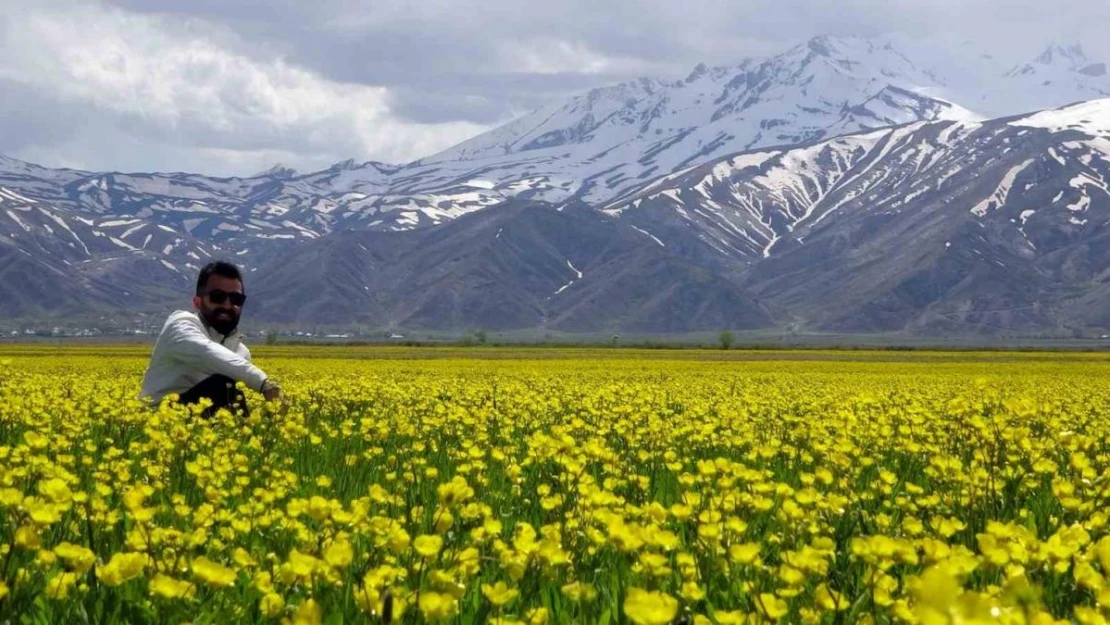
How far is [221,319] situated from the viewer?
12.0 m

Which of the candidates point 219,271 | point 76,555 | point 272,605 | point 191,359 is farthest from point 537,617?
point 219,271

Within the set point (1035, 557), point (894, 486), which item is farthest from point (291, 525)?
point (894, 486)

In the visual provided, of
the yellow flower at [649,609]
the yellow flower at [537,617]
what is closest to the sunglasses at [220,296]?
the yellow flower at [537,617]

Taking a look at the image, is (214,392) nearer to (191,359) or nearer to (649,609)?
(191,359)

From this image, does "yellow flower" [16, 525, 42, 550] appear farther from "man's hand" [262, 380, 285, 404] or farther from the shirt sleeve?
the shirt sleeve

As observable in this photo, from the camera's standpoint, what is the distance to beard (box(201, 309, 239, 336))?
471 inches

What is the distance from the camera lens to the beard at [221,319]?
39.2 feet

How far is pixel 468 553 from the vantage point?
12.5 ft

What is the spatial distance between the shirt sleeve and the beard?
31 cm

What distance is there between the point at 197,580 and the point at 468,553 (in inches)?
37.4

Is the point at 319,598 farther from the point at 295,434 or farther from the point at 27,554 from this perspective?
the point at 295,434

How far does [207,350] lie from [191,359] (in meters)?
0.37

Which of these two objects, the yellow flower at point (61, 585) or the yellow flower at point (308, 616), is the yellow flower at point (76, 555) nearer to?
the yellow flower at point (61, 585)

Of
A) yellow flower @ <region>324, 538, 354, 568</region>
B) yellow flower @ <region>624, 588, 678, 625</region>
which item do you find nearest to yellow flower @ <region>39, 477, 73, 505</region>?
yellow flower @ <region>324, 538, 354, 568</region>
